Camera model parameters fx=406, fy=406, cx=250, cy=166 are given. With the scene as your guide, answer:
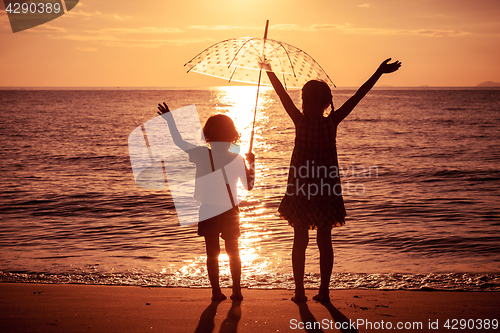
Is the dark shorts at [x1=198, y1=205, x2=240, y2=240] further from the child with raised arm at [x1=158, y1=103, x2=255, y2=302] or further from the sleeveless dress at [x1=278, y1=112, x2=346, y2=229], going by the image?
the sleeveless dress at [x1=278, y1=112, x2=346, y2=229]

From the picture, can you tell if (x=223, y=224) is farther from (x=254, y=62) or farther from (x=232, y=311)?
(x=254, y=62)

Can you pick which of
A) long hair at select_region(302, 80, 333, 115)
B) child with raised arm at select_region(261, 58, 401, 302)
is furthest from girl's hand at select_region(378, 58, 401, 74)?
long hair at select_region(302, 80, 333, 115)

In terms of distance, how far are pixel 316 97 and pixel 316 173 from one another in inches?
27.3

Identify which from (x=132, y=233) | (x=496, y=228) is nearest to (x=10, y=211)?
(x=132, y=233)

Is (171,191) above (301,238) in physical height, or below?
below

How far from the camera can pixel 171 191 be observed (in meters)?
12.7

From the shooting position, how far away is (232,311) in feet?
12.2

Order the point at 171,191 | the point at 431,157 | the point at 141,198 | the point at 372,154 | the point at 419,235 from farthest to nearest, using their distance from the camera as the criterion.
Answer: the point at 372,154 < the point at 431,157 < the point at 171,191 < the point at 141,198 < the point at 419,235

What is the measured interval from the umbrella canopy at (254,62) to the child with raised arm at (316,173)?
665 mm

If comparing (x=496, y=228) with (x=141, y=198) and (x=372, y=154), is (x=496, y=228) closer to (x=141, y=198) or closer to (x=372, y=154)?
(x=141, y=198)

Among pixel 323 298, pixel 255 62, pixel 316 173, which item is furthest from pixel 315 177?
pixel 255 62

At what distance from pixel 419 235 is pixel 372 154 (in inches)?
565

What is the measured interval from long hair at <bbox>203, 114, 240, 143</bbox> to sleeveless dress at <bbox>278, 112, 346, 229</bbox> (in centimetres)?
66

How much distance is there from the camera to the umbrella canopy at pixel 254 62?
14.1 feet
